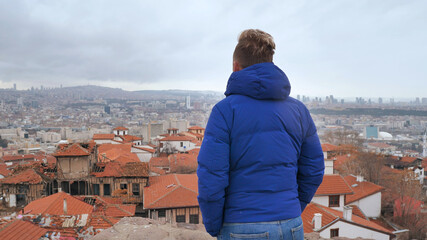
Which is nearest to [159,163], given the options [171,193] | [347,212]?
[171,193]

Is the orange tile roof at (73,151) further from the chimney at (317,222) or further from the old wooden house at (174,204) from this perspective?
the chimney at (317,222)

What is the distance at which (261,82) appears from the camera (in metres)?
1.52

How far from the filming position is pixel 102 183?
15.6 metres

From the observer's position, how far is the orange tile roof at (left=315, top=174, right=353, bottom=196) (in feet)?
47.4

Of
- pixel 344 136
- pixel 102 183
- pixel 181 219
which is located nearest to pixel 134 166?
pixel 102 183

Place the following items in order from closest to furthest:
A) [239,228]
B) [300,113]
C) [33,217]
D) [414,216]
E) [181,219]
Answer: [239,228] < [300,113] < [33,217] < [181,219] < [414,216]

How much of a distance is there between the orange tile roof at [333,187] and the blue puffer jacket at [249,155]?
13.6 m

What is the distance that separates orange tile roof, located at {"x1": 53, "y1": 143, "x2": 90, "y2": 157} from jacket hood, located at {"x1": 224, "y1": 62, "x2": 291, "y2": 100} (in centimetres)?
1558

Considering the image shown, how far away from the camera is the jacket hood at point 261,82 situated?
1.53 m

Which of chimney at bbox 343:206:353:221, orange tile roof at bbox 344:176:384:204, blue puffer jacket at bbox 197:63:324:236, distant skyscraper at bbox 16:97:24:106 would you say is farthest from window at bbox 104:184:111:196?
distant skyscraper at bbox 16:97:24:106

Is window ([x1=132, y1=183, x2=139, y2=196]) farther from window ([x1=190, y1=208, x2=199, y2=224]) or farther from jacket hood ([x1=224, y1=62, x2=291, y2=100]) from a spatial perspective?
jacket hood ([x1=224, y1=62, x2=291, y2=100])

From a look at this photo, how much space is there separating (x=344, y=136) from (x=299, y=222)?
5394 centimetres

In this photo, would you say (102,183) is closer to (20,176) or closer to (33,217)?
(20,176)

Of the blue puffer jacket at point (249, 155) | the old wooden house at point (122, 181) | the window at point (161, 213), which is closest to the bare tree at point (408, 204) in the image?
the window at point (161, 213)
